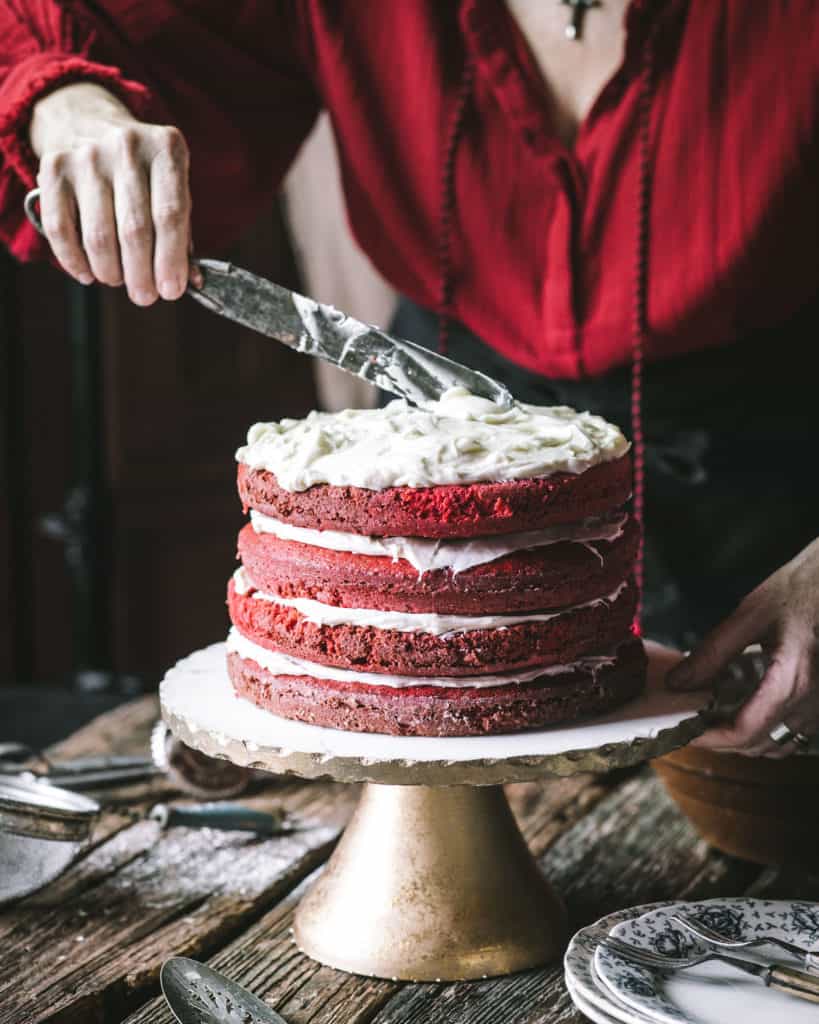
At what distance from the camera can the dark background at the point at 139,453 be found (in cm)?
324

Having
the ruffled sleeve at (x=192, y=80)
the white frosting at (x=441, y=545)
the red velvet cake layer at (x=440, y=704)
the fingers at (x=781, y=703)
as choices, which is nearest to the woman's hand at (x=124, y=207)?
the ruffled sleeve at (x=192, y=80)

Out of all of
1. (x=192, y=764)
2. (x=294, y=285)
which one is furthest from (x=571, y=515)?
(x=294, y=285)

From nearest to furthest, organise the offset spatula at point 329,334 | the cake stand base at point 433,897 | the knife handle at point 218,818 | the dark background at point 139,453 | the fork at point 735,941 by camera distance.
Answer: the fork at point 735,941, the cake stand base at point 433,897, the offset spatula at point 329,334, the knife handle at point 218,818, the dark background at point 139,453

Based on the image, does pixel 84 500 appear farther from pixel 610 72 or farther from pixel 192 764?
pixel 610 72

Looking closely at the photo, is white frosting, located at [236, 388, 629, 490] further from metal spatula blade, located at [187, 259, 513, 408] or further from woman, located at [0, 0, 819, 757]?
woman, located at [0, 0, 819, 757]

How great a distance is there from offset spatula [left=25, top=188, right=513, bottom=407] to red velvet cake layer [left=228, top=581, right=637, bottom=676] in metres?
0.24

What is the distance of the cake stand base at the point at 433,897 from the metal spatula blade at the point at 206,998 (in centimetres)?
13

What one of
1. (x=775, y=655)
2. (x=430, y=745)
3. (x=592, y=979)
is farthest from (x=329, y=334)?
(x=592, y=979)

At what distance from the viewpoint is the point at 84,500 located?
2.62 m

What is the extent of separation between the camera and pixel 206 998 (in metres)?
1.13

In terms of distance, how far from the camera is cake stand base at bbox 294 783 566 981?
1.24 metres

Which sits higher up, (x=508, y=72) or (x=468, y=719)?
(x=508, y=72)

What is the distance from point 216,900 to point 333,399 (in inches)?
67.8

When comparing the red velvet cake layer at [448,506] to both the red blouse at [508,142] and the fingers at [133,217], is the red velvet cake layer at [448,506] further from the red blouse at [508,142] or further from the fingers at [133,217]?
the red blouse at [508,142]
